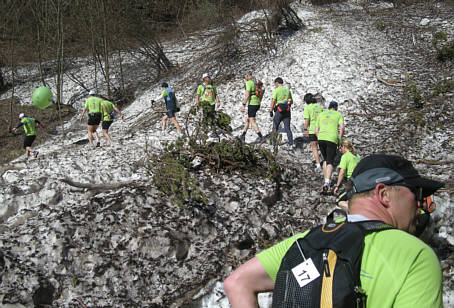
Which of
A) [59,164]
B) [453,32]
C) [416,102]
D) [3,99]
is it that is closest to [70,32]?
[3,99]

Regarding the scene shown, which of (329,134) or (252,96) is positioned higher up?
(252,96)

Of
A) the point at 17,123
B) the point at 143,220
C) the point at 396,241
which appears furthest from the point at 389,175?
the point at 17,123

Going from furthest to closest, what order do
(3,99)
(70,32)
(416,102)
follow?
(3,99)
(70,32)
(416,102)

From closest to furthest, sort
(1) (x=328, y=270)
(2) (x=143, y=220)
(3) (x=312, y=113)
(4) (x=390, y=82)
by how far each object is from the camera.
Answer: (1) (x=328, y=270) < (2) (x=143, y=220) < (3) (x=312, y=113) < (4) (x=390, y=82)

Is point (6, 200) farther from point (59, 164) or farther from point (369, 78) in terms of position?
point (369, 78)

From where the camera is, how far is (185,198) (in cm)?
480

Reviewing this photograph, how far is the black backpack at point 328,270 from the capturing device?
1125 millimetres

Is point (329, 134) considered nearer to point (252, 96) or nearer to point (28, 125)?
point (252, 96)

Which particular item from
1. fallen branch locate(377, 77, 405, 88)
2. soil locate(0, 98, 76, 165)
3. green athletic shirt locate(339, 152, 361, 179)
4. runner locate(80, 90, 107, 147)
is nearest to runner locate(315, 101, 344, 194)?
green athletic shirt locate(339, 152, 361, 179)

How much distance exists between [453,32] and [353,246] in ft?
51.9

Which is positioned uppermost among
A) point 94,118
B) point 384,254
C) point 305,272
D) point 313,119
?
point 384,254

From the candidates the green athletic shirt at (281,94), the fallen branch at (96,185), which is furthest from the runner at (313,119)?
the fallen branch at (96,185)

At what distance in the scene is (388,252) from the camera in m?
1.12

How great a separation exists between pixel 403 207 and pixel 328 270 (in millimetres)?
478
